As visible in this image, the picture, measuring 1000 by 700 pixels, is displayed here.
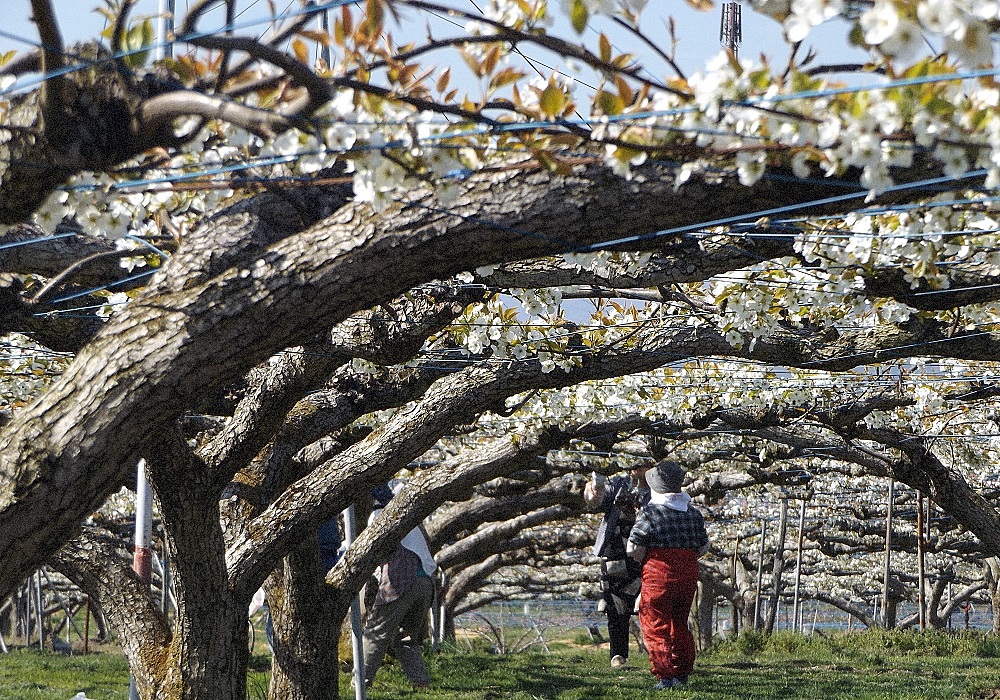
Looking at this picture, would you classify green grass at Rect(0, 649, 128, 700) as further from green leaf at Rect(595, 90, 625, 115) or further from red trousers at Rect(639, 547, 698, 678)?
green leaf at Rect(595, 90, 625, 115)

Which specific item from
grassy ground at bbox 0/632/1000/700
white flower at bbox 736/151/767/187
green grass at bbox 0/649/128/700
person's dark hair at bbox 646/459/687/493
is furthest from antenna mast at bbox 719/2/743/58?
green grass at bbox 0/649/128/700

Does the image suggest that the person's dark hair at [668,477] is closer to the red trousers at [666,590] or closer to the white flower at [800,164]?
the red trousers at [666,590]

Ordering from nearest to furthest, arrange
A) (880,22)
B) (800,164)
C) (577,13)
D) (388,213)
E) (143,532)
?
1. (880,22)
2. (577,13)
3. (800,164)
4. (388,213)
5. (143,532)

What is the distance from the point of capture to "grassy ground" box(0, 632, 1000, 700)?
851 centimetres

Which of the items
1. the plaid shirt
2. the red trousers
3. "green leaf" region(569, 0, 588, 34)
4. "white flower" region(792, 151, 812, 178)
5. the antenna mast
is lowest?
the red trousers

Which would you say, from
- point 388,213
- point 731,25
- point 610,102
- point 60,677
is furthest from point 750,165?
point 60,677

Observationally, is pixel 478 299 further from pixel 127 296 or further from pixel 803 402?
pixel 803 402

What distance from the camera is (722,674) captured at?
10.1m

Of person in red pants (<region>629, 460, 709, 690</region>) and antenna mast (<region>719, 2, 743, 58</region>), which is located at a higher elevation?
antenna mast (<region>719, 2, 743, 58</region>)

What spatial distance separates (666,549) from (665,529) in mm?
144

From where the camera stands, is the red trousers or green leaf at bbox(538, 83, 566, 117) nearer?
green leaf at bbox(538, 83, 566, 117)

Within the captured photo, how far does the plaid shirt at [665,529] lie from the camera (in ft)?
22.4

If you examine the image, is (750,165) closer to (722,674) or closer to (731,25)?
(731,25)

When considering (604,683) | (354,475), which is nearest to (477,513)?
(604,683)
